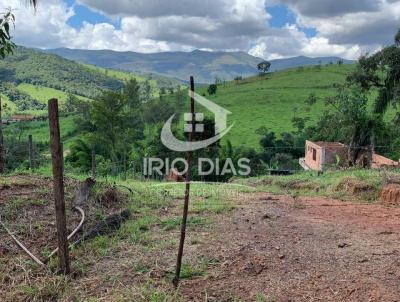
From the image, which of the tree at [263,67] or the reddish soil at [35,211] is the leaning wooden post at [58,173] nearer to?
the reddish soil at [35,211]

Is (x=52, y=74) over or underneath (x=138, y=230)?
over

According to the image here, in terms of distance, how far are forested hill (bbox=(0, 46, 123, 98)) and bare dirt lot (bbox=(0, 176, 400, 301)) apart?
9595 cm

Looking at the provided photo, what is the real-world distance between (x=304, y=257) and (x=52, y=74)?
4558 inches

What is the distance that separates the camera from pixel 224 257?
454 cm

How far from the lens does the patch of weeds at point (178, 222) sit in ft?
19.0

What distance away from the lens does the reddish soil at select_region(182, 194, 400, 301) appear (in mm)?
3744

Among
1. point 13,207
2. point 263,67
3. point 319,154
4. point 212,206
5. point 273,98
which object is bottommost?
point 319,154

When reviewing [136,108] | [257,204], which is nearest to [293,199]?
[257,204]

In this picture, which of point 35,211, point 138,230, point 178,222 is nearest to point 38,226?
point 35,211

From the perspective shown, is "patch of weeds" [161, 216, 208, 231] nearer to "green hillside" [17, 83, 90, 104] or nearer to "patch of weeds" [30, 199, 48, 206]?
"patch of weeds" [30, 199, 48, 206]

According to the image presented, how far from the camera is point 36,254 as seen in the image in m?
4.78

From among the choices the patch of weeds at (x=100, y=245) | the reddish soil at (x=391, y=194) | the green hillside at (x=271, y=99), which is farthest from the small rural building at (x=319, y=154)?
the patch of weeds at (x=100, y=245)

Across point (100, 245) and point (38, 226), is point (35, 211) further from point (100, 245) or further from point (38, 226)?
point (100, 245)

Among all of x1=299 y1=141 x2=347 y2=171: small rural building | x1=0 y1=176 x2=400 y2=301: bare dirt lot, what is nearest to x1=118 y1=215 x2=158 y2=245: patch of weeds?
x1=0 y1=176 x2=400 y2=301: bare dirt lot
